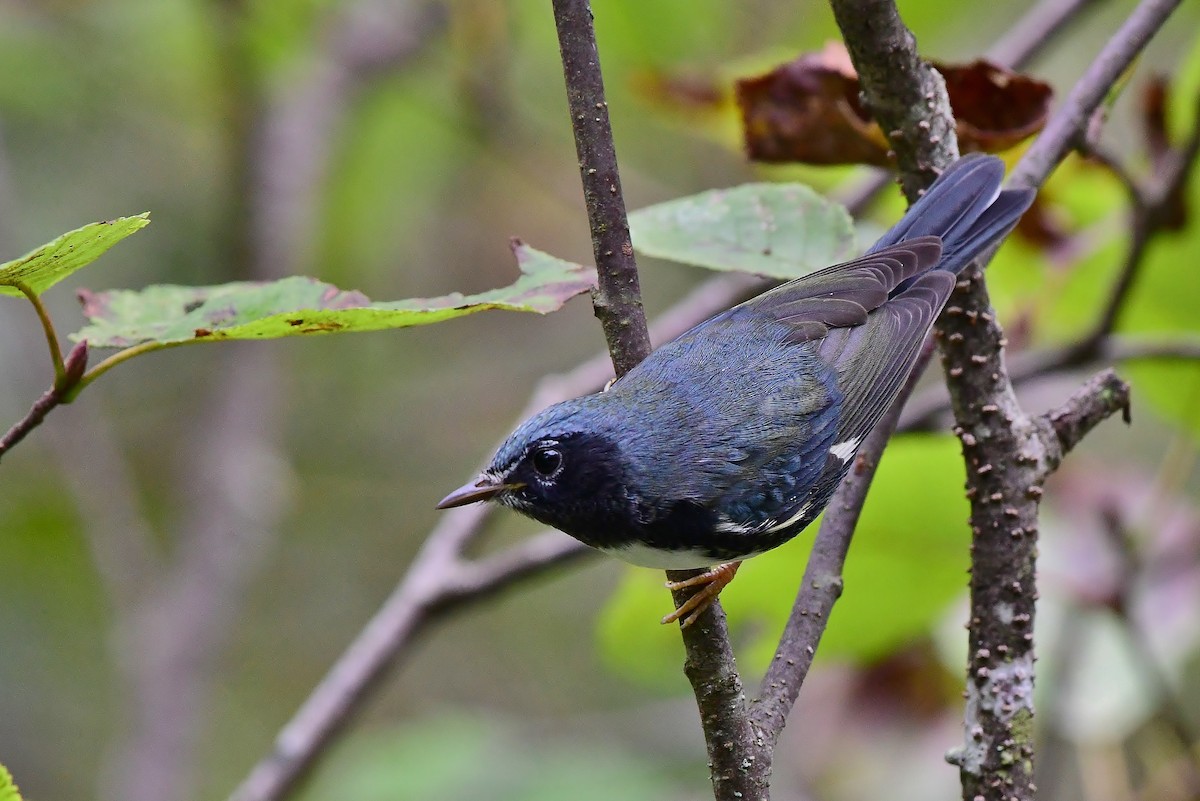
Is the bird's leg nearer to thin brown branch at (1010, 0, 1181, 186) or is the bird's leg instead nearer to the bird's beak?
the bird's beak

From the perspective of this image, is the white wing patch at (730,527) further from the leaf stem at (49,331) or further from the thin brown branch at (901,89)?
the leaf stem at (49,331)

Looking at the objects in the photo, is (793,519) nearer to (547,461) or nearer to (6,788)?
(547,461)

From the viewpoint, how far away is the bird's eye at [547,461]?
218cm

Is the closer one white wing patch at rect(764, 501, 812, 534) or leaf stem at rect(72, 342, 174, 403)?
leaf stem at rect(72, 342, 174, 403)

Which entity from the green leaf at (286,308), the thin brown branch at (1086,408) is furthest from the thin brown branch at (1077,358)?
the green leaf at (286,308)

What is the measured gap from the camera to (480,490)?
2.17m

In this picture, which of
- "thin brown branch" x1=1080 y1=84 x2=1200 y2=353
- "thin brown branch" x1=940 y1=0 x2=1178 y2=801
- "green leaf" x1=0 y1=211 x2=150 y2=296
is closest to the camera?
"green leaf" x1=0 y1=211 x2=150 y2=296

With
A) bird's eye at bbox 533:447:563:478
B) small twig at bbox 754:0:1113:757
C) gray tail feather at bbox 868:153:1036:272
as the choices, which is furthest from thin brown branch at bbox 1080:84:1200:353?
bird's eye at bbox 533:447:563:478

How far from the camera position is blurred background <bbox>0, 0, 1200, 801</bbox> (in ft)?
9.91

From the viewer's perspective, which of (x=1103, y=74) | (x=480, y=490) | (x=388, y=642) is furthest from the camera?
(x=388, y=642)

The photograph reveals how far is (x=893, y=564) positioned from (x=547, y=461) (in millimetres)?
921

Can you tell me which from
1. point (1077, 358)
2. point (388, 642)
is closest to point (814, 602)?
point (1077, 358)

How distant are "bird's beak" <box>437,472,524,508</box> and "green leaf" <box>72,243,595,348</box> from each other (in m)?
0.45

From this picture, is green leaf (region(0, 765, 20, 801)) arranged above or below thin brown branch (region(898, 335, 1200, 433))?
above
